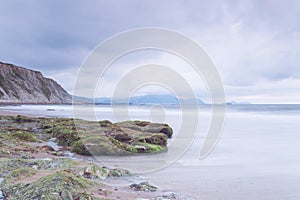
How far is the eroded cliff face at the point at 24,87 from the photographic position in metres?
113

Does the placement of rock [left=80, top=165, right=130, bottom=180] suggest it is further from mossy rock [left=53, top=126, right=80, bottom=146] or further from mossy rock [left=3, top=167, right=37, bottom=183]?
mossy rock [left=53, top=126, right=80, bottom=146]

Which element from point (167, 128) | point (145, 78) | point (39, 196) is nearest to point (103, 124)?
point (167, 128)

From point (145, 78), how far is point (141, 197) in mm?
6864

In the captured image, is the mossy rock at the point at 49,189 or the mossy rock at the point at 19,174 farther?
the mossy rock at the point at 19,174

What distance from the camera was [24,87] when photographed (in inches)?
4884

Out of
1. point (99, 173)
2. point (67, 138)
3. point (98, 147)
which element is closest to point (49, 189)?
point (99, 173)

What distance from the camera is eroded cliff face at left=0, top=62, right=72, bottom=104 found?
371 feet

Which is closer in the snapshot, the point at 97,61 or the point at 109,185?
the point at 109,185

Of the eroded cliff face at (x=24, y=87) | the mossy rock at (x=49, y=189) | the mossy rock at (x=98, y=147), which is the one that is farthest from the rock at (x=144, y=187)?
the eroded cliff face at (x=24, y=87)

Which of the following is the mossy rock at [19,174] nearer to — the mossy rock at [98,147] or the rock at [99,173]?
the rock at [99,173]

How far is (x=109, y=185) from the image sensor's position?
7.08m

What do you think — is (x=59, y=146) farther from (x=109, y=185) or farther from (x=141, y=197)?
(x=141, y=197)

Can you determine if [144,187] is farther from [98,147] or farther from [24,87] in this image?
[24,87]

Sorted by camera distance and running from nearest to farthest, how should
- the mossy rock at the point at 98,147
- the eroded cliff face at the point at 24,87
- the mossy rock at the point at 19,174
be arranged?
1. the mossy rock at the point at 19,174
2. the mossy rock at the point at 98,147
3. the eroded cliff face at the point at 24,87
